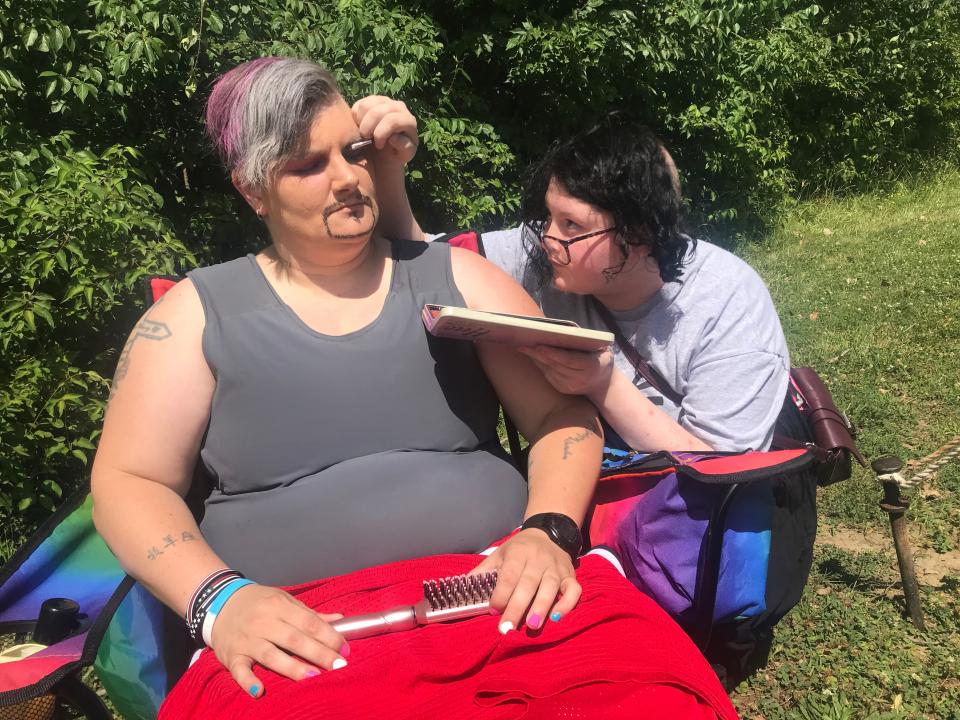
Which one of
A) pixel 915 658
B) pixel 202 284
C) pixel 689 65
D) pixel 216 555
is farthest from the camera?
pixel 689 65

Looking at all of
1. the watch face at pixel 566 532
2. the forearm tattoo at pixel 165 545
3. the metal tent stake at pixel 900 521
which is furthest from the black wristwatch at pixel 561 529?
the metal tent stake at pixel 900 521

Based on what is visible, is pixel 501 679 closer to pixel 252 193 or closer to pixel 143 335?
pixel 143 335

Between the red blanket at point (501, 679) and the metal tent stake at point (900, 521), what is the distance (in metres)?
1.43

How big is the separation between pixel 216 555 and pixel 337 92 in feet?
3.84

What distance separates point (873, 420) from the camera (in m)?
4.54

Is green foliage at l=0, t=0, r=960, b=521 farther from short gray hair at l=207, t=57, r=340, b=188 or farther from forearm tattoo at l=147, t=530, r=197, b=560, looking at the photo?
forearm tattoo at l=147, t=530, r=197, b=560

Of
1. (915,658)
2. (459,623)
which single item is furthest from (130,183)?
Answer: (915,658)

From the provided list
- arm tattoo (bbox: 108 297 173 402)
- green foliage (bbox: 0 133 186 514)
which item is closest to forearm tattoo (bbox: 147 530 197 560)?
arm tattoo (bbox: 108 297 173 402)

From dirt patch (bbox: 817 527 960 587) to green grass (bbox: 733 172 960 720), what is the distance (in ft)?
0.06

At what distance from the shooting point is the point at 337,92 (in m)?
2.23

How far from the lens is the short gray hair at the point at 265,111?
2.12m

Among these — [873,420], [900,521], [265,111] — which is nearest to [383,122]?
[265,111]

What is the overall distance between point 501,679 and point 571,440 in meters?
0.76

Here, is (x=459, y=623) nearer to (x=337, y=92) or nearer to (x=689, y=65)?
(x=337, y=92)
